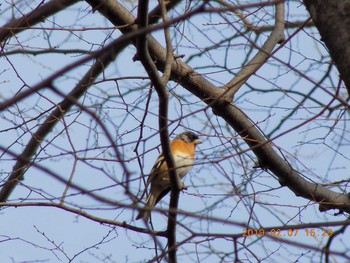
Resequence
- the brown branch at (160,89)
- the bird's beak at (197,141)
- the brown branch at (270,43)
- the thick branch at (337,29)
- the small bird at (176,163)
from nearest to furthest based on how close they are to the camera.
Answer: the thick branch at (337,29) → the brown branch at (160,89) → the small bird at (176,163) → the brown branch at (270,43) → the bird's beak at (197,141)

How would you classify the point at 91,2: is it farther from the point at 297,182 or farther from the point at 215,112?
the point at 297,182

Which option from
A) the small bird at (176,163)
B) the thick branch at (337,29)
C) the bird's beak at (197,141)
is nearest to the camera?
the thick branch at (337,29)

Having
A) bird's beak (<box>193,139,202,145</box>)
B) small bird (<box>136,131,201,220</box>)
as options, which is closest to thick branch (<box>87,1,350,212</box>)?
small bird (<box>136,131,201,220</box>)

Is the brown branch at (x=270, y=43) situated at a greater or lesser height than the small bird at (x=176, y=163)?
greater

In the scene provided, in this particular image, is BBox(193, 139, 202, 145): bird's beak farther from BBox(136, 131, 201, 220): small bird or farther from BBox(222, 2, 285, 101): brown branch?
BBox(222, 2, 285, 101): brown branch

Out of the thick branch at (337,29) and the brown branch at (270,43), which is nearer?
the thick branch at (337,29)

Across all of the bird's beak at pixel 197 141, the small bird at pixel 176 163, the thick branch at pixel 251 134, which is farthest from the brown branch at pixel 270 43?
the bird's beak at pixel 197 141

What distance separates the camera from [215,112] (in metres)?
4.29

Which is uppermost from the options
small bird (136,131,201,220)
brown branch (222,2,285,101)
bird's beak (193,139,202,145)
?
brown branch (222,2,285,101)

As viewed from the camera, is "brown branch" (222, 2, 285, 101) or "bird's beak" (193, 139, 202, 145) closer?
"brown branch" (222, 2, 285, 101)

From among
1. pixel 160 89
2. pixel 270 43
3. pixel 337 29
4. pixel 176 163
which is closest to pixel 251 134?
pixel 176 163

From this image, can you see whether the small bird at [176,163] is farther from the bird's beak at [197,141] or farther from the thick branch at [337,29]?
the thick branch at [337,29]

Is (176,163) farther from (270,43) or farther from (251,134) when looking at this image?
(270,43)

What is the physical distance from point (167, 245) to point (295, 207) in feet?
Answer: 2.92
